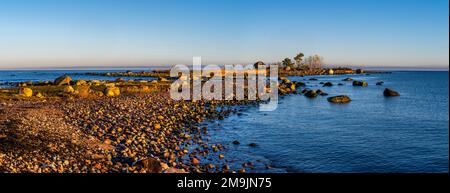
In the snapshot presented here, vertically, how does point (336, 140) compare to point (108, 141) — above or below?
below

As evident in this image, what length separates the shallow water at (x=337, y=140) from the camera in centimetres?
1573

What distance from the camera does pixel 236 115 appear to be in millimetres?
30125

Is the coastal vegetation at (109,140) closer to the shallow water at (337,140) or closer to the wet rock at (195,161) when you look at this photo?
the wet rock at (195,161)

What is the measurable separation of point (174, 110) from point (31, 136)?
14.1m

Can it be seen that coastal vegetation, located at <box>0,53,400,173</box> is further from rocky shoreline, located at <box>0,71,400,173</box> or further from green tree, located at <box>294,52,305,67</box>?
green tree, located at <box>294,52,305,67</box>

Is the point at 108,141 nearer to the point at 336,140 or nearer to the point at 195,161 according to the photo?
the point at 195,161

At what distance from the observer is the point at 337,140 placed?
20.2m

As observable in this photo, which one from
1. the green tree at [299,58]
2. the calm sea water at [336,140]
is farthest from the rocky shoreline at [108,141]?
the green tree at [299,58]

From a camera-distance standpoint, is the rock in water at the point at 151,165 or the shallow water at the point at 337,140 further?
the shallow water at the point at 337,140

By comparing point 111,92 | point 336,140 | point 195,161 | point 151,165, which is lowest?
point 336,140

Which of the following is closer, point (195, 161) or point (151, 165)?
point (151, 165)

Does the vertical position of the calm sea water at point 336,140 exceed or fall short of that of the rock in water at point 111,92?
it falls short

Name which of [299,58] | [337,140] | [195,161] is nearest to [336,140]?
[337,140]
